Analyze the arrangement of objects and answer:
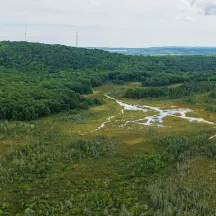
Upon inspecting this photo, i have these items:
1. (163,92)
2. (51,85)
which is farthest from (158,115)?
(51,85)

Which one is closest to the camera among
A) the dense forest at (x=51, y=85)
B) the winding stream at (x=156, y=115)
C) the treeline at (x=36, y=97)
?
the winding stream at (x=156, y=115)

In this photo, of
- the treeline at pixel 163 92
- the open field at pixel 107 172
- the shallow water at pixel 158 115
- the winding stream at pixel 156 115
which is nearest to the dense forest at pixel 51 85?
the treeline at pixel 163 92

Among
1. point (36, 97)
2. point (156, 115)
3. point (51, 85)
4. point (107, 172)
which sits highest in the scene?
point (51, 85)

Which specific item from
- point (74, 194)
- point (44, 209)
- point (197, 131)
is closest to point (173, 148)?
point (197, 131)

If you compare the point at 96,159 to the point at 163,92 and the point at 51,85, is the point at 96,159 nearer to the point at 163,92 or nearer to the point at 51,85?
the point at 51,85

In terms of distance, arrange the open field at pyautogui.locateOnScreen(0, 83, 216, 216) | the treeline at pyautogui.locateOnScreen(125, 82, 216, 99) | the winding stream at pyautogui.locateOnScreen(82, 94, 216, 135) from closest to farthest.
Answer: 1. the open field at pyautogui.locateOnScreen(0, 83, 216, 216)
2. the winding stream at pyautogui.locateOnScreen(82, 94, 216, 135)
3. the treeline at pyautogui.locateOnScreen(125, 82, 216, 99)

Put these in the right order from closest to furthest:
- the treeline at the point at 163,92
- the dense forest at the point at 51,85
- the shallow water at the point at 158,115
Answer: the shallow water at the point at 158,115 < the dense forest at the point at 51,85 < the treeline at the point at 163,92

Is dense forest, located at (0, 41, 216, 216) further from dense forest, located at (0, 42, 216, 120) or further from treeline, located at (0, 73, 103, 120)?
dense forest, located at (0, 42, 216, 120)

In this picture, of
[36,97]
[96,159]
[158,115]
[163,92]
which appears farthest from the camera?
[163,92]

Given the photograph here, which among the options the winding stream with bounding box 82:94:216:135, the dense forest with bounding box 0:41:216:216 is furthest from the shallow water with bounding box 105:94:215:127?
the dense forest with bounding box 0:41:216:216

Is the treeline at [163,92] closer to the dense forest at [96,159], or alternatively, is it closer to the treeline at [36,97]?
the dense forest at [96,159]

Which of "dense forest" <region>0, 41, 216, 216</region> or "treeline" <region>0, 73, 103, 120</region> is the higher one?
"treeline" <region>0, 73, 103, 120</region>

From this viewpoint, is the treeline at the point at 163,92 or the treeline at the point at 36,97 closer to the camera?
the treeline at the point at 36,97
